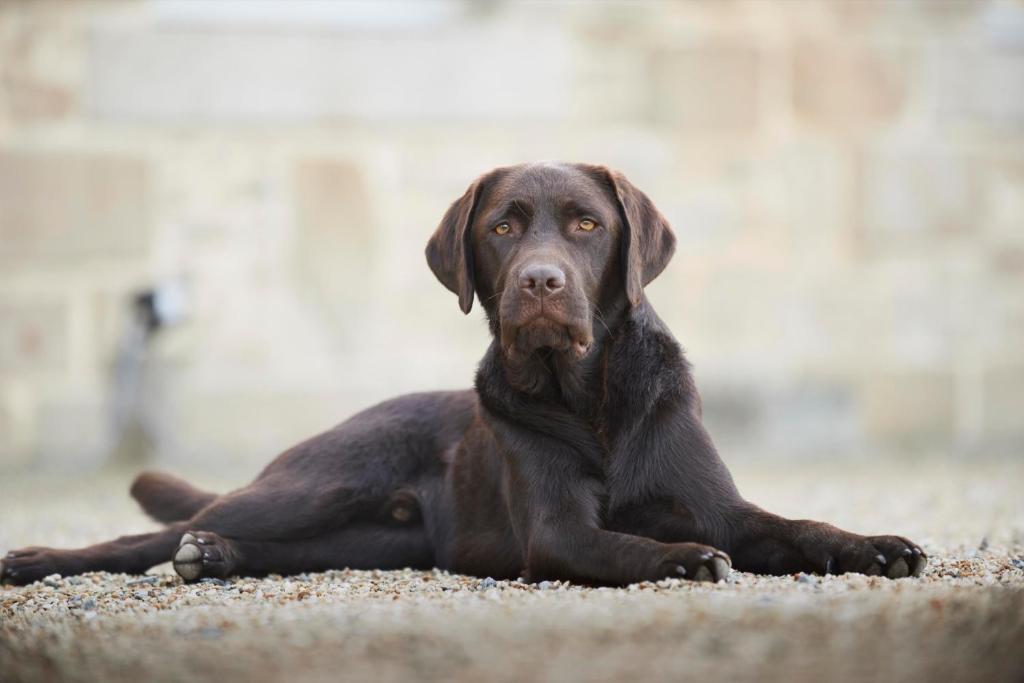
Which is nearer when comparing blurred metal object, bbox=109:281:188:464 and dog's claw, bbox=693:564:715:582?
dog's claw, bbox=693:564:715:582

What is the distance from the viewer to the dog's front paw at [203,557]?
4.73 metres

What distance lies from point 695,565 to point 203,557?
1753 millimetres

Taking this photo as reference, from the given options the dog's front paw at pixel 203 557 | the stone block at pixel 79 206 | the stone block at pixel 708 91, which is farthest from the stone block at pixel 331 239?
the dog's front paw at pixel 203 557

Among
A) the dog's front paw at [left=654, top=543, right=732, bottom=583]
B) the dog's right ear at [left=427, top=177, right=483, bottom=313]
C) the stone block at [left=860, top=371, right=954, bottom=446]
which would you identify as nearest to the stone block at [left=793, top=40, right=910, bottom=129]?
the stone block at [left=860, top=371, right=954, bottom=446]

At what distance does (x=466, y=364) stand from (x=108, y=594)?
5616mm

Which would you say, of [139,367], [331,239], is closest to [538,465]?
[331,239]

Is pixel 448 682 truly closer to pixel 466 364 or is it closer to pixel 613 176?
pixel 613 176

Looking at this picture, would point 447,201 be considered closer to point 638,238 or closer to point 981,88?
point 981,88

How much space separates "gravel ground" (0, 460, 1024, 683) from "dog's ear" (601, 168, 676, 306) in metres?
1.04

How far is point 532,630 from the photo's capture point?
3.17 metres

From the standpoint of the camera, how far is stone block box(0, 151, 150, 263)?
9.63 meters

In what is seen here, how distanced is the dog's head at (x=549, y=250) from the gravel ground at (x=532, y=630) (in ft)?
2.68

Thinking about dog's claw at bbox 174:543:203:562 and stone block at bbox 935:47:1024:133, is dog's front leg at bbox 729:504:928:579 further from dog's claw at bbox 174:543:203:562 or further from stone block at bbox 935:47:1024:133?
stone block at bbox 935:47:1024:133

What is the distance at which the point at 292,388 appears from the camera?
9812 mm
